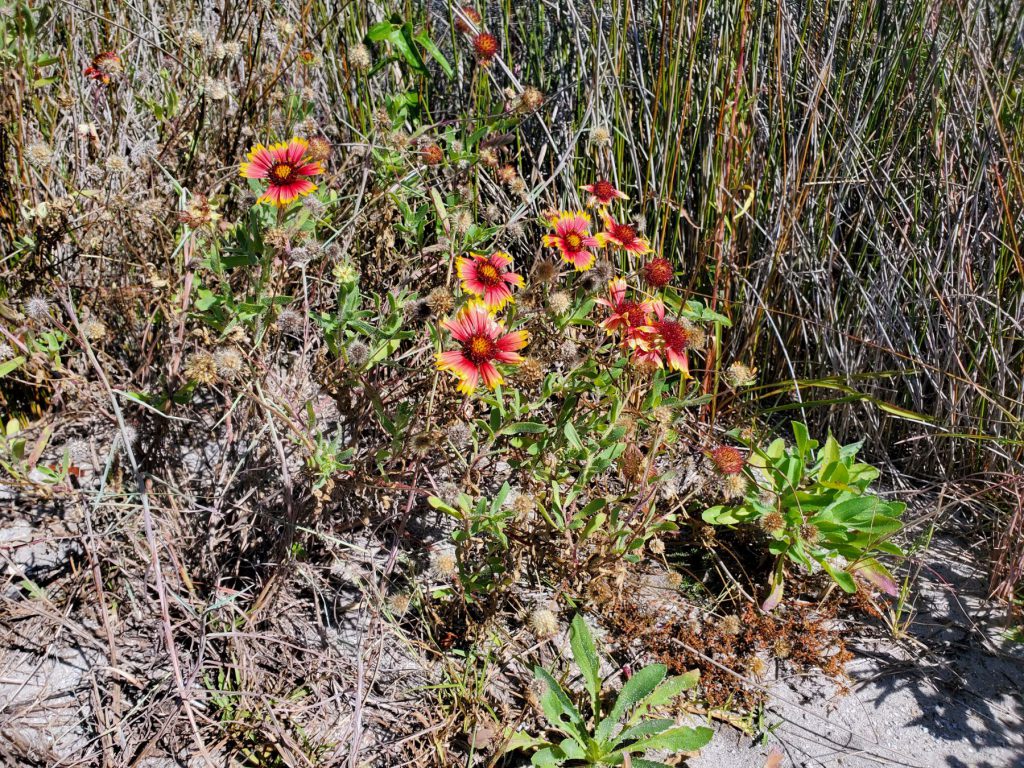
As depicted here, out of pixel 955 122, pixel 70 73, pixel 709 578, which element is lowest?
pixel 709 578

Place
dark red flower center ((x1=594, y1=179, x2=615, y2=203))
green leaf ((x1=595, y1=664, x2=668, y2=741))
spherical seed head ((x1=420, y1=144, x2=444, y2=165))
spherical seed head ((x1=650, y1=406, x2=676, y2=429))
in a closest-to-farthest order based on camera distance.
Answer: green leaf ((x1=595, y1=664, x2=668, y2=741)), spherical seed head ((x1=650, y1=406, x2=676, y2=429)), spherical seed head ((x1=420, y1=144, x2=444, y2=165)), dark red flower center ((x1=594, y1=179, x2=615, y2=203))

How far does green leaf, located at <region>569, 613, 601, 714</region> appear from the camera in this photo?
1.44m

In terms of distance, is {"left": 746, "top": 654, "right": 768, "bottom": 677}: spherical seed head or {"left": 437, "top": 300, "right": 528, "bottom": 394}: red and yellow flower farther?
{"left": 746, "top": 654, "right": 768, "bottom": 677}: spherical seed head

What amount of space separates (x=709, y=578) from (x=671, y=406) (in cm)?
49

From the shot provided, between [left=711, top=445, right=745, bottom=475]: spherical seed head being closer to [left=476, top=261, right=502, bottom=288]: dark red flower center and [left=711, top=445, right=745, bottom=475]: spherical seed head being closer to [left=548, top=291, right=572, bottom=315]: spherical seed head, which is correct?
[left=548, top=291, right=572, bottom=315]: spherical seed head

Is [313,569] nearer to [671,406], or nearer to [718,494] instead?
[671,406]

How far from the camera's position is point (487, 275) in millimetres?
1458

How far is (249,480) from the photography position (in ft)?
5.46

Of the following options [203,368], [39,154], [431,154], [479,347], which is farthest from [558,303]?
[39,154]

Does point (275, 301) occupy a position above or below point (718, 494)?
above

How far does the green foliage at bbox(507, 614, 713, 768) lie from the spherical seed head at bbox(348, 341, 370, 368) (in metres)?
0.64

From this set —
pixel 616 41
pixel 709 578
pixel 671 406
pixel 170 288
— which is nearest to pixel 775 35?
pixel 616 41

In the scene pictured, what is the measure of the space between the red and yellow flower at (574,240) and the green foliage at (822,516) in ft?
1.87

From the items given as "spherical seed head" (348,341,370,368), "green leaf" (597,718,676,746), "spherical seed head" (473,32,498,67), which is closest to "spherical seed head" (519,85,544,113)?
"spherical seed head" (473,32,498,67)
